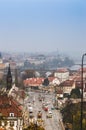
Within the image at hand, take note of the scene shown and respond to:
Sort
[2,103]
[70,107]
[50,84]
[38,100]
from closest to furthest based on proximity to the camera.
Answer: [2,103] → [70,107] → [38,100] → [50,84]

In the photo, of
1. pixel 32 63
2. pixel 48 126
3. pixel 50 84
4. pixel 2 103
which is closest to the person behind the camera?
pixel 2 103

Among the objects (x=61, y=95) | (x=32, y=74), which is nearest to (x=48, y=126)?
(x=61, y=95)

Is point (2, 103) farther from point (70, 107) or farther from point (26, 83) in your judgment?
point (26, 83)

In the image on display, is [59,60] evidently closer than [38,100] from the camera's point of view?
No

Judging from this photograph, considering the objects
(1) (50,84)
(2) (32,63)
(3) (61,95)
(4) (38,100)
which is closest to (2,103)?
(4) (38,100)

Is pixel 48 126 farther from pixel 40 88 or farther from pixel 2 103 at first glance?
pixel 40 88

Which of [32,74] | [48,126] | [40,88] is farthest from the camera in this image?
[32,74]

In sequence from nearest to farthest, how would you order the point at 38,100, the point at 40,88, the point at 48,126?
the point at 48,126 → the point at 38,100 → the point at 40,88

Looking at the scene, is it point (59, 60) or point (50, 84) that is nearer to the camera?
point (50, 84)
